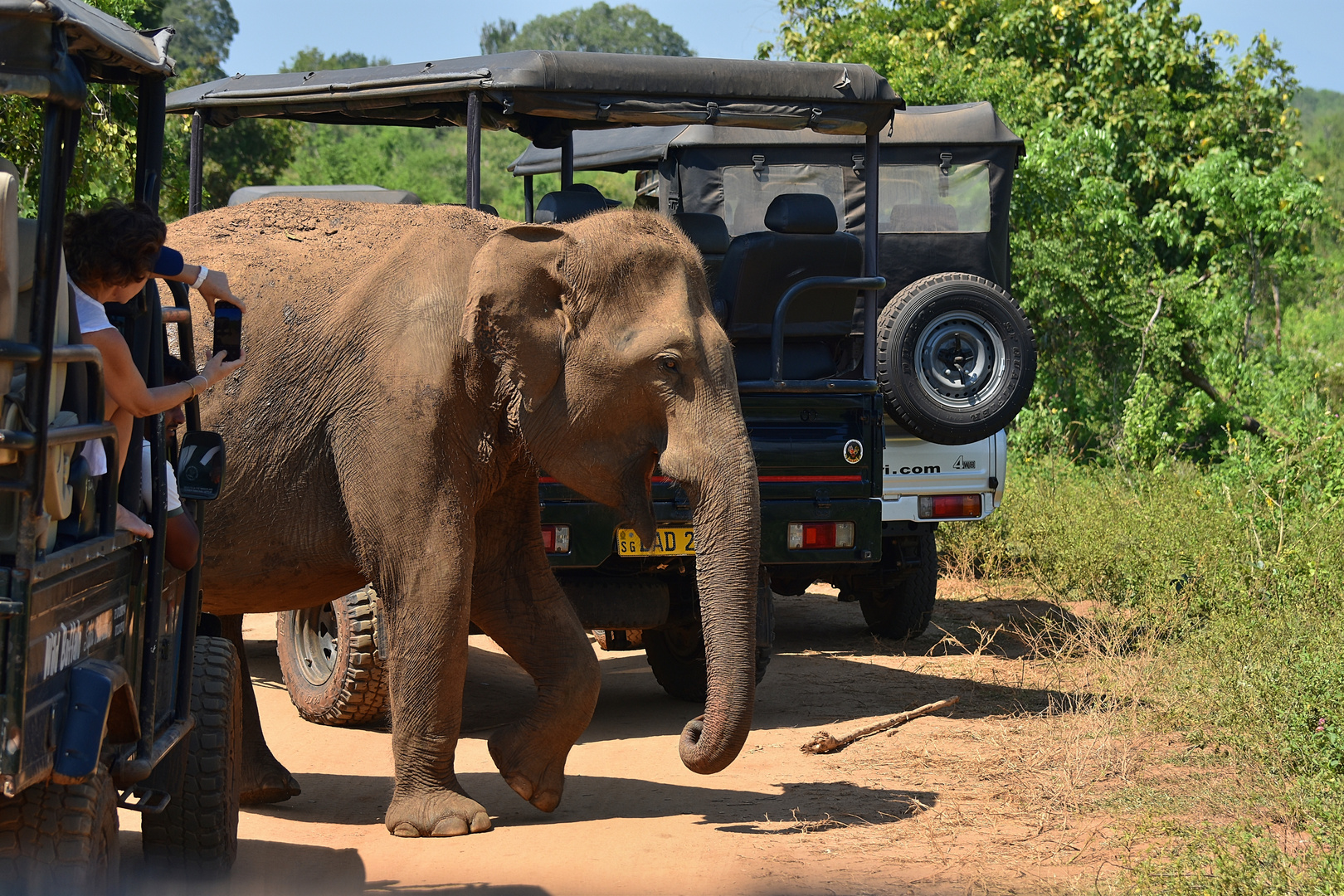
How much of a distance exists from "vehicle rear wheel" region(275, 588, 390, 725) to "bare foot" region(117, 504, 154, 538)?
9.73 feet

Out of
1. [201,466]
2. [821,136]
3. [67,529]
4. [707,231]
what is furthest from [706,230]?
[67,529]

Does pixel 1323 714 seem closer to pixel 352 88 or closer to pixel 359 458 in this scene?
pixel 359 458

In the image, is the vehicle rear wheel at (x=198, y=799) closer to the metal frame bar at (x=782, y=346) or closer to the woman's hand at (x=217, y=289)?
the woman's hand at (x=217, y=289)

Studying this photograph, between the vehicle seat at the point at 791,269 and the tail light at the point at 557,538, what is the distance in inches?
57.2

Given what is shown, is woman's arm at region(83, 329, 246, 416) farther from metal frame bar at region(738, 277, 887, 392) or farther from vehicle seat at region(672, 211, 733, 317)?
vehicle seat at region(672, 211, 733, 317)

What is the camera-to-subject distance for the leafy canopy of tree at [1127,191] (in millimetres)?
14336

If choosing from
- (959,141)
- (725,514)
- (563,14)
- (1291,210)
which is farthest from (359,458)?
(563,14)

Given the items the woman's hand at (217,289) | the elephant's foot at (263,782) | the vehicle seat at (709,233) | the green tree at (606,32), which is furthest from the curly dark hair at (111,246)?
the green tree at (606,32)

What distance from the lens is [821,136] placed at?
9.80 metres

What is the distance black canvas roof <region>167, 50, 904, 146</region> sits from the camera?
6.56 m

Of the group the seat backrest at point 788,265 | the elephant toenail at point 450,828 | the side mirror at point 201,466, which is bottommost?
the elephant toenail at point 450,828

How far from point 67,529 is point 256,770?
271 centimetres

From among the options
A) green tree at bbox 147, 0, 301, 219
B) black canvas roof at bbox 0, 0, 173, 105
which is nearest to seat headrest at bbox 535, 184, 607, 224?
black canvas roof at bbox 0, 0, 173, 105

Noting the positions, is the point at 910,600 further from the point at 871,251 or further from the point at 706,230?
the point at 706,230
